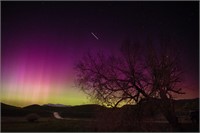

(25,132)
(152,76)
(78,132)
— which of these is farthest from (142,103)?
(25,132)

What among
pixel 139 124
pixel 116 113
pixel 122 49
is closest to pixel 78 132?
pixel 116 113

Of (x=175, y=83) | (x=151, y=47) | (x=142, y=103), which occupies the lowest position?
(x=142, y=103)

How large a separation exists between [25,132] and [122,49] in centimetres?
933

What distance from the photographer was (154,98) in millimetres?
18266

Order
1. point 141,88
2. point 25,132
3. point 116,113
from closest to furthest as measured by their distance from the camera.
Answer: point 25,132
point 116,113
point 141,88

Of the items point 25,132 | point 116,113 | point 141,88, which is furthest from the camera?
point 141,88

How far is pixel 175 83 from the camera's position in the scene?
62.5ft

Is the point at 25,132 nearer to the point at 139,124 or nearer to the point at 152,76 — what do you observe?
the point at 139,124

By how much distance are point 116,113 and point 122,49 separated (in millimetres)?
5084

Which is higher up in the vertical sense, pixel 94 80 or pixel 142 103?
pixel 94 80

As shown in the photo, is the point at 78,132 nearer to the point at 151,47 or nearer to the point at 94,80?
the point at 94,80

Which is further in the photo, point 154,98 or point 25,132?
point 154,98

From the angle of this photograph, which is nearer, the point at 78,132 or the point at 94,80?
the point at 78,132

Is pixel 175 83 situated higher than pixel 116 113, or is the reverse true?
pixel 175 83
